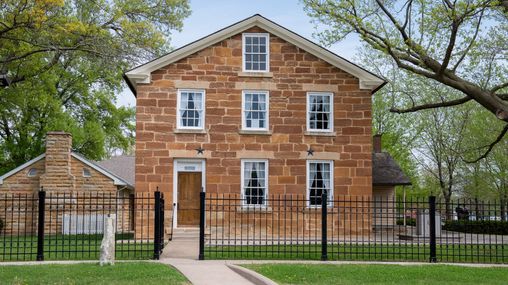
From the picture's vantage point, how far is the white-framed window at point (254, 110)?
23984mm

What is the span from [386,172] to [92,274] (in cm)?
1831

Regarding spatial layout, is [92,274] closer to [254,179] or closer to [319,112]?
[254,179]

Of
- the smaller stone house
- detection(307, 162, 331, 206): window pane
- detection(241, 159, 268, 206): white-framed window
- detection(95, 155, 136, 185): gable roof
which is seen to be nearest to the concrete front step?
detection(241, 159, 268, 206): white-framed window

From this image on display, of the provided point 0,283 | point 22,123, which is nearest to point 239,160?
point 0,283

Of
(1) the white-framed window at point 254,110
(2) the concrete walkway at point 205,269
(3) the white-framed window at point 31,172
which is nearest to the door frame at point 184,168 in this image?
(1) the white-framed window at point 254,110

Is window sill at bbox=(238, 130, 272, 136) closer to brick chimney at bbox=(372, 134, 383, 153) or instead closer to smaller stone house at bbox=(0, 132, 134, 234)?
smaller stone house at bbox=(0, 132, 134, 234)

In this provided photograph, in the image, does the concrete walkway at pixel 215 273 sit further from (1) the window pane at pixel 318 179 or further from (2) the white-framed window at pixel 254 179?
(1) the window pane at pixel 318 179

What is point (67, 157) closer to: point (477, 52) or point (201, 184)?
point (201, 184)

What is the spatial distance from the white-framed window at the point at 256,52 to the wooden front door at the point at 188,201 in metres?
4.51

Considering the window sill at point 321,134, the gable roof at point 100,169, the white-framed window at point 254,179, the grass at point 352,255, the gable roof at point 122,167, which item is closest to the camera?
the grass at point 352,255

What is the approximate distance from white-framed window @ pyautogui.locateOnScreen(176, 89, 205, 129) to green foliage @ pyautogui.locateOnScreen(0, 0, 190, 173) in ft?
15.7

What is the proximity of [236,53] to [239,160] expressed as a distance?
384 centimetres

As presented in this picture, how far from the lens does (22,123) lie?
125 feet

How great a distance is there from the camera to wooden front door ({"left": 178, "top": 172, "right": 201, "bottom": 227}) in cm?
2339
